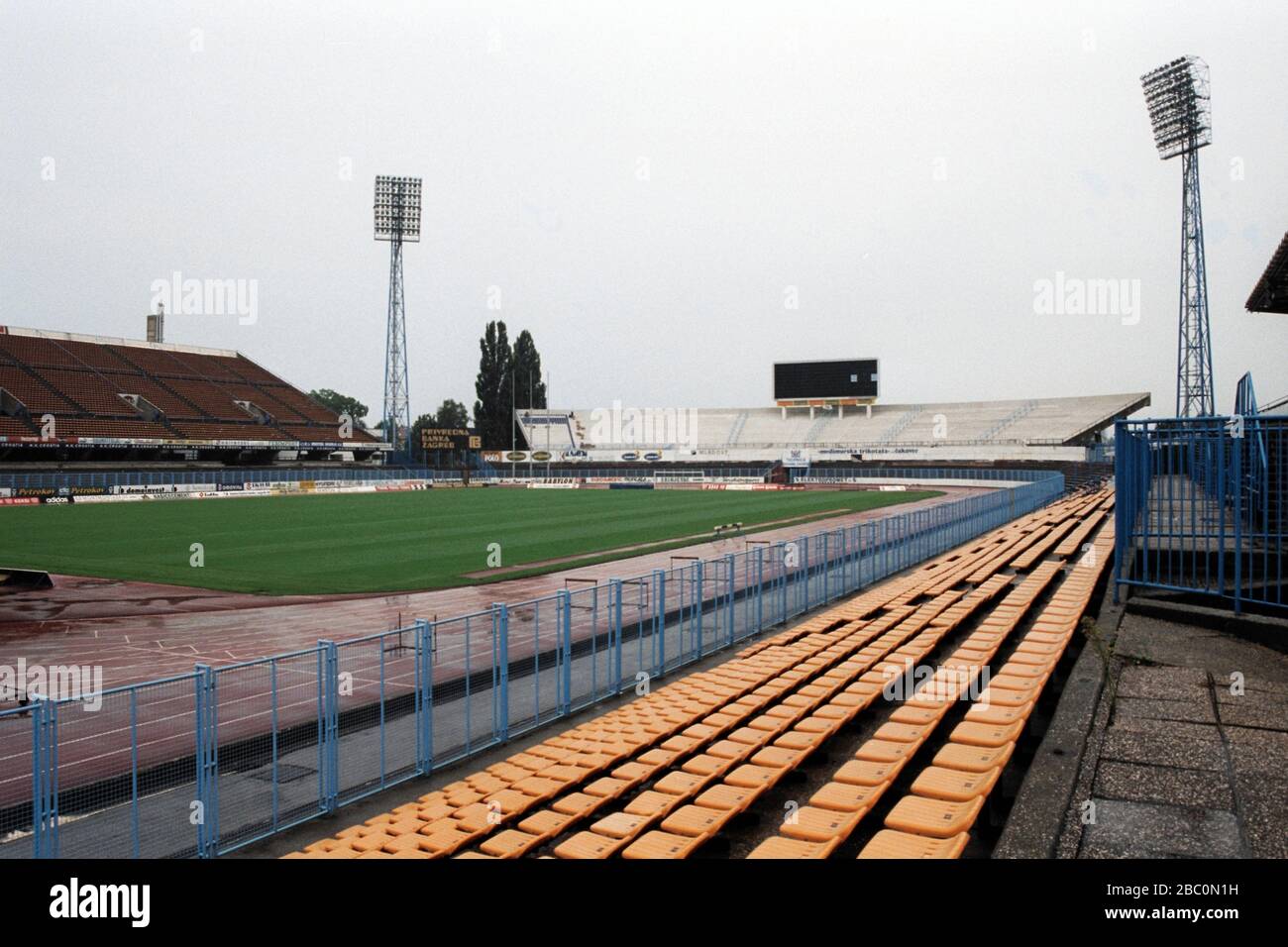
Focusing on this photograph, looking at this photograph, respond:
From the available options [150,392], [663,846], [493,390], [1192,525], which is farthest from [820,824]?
[493,390]

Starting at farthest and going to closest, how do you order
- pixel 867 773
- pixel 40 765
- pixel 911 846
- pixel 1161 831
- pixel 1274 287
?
pixel 1274 287, pixel 867 773, pixel 40 765, pixel 1161 831, pixel 911 846

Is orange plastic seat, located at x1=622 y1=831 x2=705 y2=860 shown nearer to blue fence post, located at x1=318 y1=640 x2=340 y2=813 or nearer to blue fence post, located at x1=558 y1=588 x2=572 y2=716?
blue fence post, located at x1=318 y1=640 x2=340 y2=813

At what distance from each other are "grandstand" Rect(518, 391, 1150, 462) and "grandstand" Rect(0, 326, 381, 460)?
2430cm

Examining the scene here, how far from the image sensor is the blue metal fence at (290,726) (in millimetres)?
7086

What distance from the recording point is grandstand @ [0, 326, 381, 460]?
60.3 metres

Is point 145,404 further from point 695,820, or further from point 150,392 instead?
point 695,820

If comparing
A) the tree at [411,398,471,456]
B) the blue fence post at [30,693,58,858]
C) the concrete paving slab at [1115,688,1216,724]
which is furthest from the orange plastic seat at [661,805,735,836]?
the tree at [411,398,471,456]

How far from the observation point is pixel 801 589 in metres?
17.1

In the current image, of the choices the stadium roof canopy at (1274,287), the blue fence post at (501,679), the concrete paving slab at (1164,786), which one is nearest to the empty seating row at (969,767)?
the concrete paving slab at (1164,786)

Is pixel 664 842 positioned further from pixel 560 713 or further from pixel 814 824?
pixel 560 713

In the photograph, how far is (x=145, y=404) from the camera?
68188mm

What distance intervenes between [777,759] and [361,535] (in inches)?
1105

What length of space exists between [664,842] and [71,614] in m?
16.9

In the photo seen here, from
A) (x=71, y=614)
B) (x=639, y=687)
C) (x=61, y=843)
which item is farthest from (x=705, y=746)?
(x=71, y=614)
